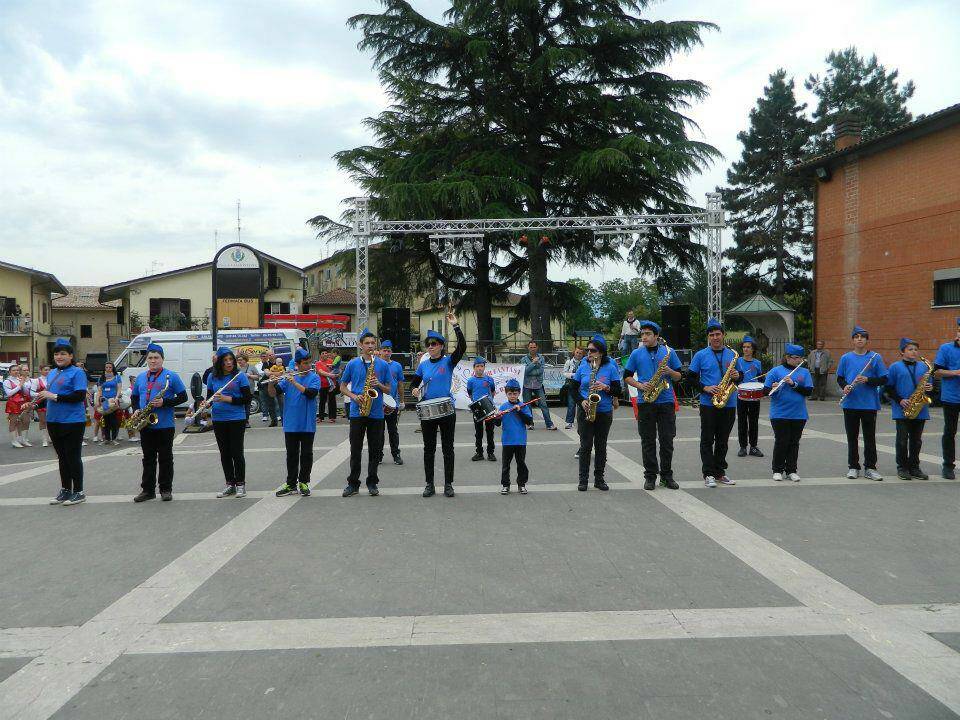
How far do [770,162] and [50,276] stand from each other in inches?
1950

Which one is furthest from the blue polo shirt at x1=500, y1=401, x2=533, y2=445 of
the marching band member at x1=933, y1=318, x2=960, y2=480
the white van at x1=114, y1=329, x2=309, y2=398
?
the white van at x1=114, y1=329, x2=309, y2=398

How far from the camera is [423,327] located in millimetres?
68625

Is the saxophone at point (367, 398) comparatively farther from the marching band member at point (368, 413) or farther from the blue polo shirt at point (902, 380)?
the blue polo shirt at point (902, 380)

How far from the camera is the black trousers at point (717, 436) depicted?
877cm

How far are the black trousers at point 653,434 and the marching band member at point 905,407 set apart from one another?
288 cm

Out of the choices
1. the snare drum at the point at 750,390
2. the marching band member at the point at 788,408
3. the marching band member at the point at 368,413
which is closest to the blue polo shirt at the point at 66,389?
the marching band member at the point at 368,413

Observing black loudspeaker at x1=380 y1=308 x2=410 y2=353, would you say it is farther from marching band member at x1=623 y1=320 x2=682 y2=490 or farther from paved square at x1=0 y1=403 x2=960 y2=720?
marching band member at x1=623 y1=320 x2=682 y2=490

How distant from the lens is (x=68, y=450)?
8.13m

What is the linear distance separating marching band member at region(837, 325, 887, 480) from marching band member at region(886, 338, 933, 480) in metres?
0.20

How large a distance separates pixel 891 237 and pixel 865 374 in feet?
48.7

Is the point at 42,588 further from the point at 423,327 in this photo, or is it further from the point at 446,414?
the point at 423,327

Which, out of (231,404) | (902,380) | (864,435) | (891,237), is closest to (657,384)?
(864,435)

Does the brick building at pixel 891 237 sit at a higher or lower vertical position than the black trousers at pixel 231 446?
higher

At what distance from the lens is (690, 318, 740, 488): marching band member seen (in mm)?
8766
